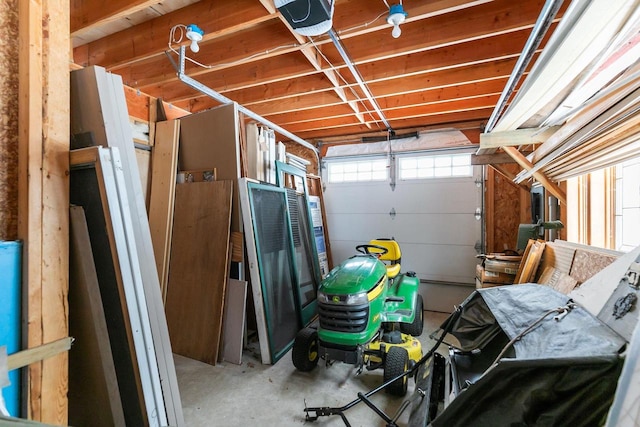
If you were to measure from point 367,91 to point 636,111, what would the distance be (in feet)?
6.94

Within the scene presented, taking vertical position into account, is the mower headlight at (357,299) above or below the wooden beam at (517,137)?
below

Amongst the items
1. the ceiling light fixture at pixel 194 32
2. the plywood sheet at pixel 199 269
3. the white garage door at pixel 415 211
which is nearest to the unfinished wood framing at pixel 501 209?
the white garage door at pixel 415 211

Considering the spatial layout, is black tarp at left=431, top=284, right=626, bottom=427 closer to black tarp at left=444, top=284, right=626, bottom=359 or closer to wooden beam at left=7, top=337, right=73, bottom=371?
black tarp at left=444, top=284, right=626, bottom=359

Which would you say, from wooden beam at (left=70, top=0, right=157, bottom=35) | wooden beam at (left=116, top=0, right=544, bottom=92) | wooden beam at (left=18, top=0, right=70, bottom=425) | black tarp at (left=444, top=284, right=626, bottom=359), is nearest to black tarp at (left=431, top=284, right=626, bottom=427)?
black tarp at (left=444, top=284, right=626, bottom=359)

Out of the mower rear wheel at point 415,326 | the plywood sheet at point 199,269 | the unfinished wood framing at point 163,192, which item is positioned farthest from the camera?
the mower rear wheel at point 415,326

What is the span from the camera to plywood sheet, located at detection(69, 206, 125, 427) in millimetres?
1262

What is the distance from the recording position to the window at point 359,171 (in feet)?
15.1

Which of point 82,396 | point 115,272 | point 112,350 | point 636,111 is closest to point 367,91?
point 636,111

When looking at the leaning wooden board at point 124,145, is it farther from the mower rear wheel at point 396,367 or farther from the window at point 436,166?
the window at point 436,166

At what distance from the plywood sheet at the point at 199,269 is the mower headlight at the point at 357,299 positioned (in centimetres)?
113

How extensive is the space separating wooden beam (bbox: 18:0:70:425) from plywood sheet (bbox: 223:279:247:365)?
1.45 meters

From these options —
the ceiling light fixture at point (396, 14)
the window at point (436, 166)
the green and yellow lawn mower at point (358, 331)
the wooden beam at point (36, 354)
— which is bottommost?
the green and yellow lawn mower at point (358, 331)

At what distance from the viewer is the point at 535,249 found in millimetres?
2773

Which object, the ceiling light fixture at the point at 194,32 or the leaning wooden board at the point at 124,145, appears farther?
the ceiling light fixture at the point at 194,32
